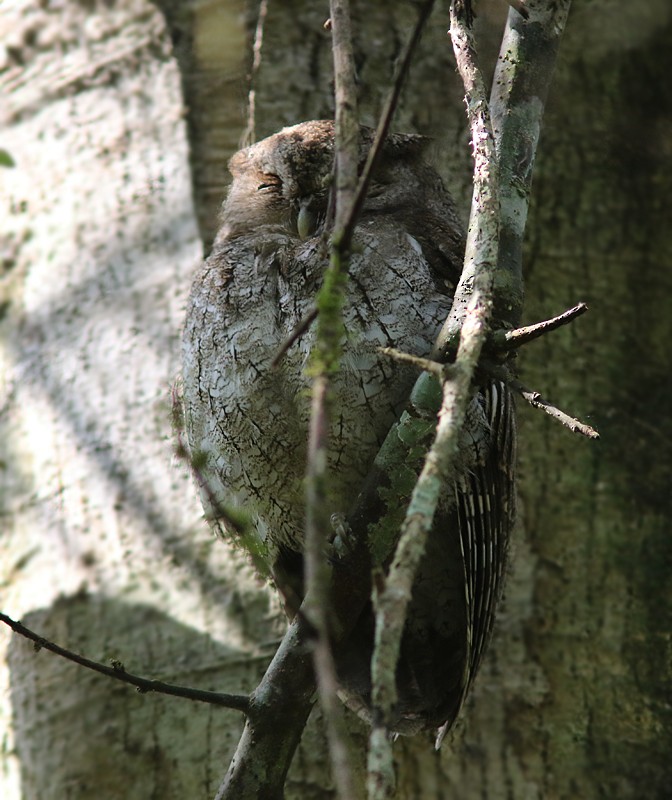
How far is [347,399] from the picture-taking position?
2.30m

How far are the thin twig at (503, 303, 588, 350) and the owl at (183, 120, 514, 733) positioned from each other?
555 millimetres

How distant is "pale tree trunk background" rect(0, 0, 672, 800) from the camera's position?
109 inches

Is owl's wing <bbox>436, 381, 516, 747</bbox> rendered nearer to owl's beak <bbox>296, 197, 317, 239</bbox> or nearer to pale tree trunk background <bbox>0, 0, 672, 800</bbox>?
pale tree trunk background <bbox>0, 0, 672, 800</bbox>

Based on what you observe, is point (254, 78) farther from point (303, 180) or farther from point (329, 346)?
point (329, 346)

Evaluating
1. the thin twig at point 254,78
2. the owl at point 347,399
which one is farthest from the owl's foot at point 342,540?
the thin twig at point 254,78

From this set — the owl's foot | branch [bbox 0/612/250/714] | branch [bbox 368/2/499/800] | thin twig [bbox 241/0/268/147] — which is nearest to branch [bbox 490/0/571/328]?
branch [bbox 368/2/499/800]

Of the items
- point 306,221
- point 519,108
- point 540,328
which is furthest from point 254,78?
point 540,328

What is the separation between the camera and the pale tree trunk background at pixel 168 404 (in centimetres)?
277

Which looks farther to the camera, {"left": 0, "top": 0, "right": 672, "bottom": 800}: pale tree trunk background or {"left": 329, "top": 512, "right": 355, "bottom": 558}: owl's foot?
{"left": 0, "top": 0, "right": 672, "bottom": 800}: pale tree trunk background

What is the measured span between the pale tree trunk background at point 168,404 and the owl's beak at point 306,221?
1.48 feet

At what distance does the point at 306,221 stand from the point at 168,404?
0.72 metres

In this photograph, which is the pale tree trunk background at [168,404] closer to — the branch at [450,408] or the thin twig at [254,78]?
the thin twig at [254,78]

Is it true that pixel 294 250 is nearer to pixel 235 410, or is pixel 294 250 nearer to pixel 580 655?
pixel 235 410

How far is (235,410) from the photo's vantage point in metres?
2.43
